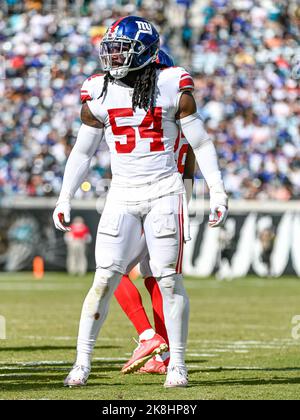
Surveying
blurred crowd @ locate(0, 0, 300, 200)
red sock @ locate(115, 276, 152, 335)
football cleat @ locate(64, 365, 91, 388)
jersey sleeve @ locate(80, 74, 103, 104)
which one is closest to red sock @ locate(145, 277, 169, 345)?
red sock @ locate(115, 276, 152, 335)

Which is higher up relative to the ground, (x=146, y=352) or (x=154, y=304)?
(x=154, y=304)

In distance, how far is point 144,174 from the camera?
6.51 m

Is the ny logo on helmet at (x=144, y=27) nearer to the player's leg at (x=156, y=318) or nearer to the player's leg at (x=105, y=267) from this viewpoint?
the player's leg at (x=105, y=267)

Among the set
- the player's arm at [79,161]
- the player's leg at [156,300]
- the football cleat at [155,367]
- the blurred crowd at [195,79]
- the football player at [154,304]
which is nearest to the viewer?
the player's arm at [79,161]

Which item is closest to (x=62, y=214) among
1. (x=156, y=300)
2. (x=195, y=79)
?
(x=156, y=300)

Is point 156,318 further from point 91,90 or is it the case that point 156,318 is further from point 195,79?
point 195,79

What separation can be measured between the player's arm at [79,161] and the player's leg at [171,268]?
54 cm

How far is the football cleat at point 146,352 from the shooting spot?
723cm

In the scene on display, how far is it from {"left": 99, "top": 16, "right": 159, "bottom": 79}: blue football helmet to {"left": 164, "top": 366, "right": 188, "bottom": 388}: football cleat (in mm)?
1751

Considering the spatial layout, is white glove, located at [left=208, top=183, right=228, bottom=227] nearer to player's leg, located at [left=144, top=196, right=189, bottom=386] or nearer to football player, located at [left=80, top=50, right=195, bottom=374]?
player's leg, located at [left=144, top=196, right=189, bottom=386]

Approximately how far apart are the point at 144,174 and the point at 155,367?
5.59 ft

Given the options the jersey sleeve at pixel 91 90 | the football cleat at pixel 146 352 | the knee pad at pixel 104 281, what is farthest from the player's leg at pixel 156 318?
the jersey sleeve at pixel 91 90

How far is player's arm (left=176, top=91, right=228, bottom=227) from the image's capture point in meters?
6.40

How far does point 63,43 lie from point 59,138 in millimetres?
2734
